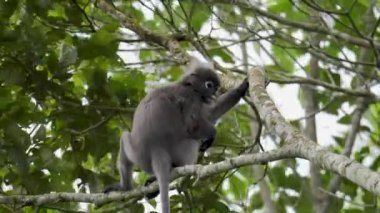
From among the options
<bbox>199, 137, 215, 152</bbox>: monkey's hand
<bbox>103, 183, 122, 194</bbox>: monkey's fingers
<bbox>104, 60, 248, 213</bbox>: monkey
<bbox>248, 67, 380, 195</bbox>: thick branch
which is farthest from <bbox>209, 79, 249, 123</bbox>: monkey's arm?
<bbox>103, 183, 122, 194</bbox>: monkey's fingers

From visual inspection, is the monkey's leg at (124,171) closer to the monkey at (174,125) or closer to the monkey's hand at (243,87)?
the monkey at (174,125)

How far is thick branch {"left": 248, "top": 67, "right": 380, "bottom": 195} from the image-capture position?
87.4 inches

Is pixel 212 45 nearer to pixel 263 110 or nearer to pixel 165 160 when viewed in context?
pixel 165 160

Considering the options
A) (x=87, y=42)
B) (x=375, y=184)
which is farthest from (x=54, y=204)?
(x=375, y=184)

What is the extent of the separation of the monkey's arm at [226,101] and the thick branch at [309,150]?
45cm

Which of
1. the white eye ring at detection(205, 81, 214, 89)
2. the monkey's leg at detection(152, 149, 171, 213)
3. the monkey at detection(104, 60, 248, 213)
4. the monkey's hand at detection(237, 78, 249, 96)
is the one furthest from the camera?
the white eye ring at detection(205, 81, 214, 89)

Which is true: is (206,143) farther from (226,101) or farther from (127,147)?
(127,147)

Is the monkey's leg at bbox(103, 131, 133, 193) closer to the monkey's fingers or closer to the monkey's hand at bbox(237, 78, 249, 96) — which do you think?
the monkey's fingers

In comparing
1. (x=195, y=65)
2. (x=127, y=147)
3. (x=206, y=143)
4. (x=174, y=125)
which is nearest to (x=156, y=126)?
(x=174, y=125)

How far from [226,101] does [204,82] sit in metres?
0.21

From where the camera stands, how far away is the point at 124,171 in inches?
168

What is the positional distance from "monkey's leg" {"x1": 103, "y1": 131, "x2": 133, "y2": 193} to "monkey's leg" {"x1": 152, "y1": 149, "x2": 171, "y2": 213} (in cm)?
26

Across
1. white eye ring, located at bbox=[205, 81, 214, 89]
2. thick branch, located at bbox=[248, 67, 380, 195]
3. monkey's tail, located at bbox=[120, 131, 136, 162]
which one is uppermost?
white eye ring, located at bbox=[205, 81, 214, 89]

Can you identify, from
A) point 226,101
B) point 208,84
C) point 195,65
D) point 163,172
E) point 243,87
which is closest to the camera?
point 163,172
